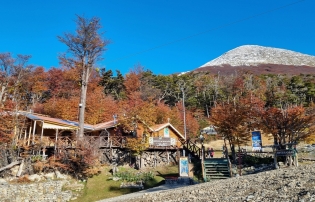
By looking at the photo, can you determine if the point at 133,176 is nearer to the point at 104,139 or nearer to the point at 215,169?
the point at 215,169

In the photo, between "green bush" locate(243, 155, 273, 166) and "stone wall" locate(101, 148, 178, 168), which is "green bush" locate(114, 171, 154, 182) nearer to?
"stone wall" locate(101, 148, 178, 168)

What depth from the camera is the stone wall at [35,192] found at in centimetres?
1692

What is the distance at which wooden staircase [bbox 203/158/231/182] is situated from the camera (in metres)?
18.5

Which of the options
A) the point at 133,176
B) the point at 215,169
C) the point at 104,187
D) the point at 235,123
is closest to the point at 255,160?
the point at 235,123

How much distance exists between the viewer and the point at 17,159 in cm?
1962

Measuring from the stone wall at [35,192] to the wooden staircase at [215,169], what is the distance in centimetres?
975

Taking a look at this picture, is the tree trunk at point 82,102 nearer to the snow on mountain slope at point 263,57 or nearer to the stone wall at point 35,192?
the stone wall at point 35,192

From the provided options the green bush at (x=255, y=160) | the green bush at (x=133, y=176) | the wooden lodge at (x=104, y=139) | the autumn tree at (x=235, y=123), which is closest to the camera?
the green bush at (x=133, y=176)

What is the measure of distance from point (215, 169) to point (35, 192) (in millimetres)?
12576

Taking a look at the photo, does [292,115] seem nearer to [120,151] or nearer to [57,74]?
[120,151]

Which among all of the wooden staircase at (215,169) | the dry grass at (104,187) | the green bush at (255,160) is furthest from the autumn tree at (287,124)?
the dry grass at (104,187)

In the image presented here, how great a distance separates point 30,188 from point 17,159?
3.22 meters

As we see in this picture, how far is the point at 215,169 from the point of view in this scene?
19.2 meters

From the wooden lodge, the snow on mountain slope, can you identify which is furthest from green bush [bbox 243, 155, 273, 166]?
the snow on mountain slope
